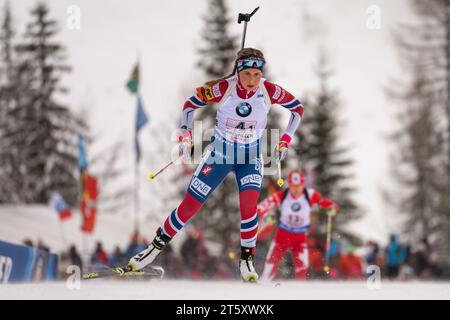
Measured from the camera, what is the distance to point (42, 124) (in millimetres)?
38250

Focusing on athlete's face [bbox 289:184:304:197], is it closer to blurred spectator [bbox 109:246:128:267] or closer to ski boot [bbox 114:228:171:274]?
Result: ski boot [bbox 114:228:171:274]

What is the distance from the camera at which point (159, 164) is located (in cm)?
4350

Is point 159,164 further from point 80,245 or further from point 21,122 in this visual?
point 80,245

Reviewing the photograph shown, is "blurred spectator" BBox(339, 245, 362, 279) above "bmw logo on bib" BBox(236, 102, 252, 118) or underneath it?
underneath

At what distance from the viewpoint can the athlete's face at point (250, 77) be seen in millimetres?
7695

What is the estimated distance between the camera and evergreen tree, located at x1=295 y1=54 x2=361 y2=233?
35.0m

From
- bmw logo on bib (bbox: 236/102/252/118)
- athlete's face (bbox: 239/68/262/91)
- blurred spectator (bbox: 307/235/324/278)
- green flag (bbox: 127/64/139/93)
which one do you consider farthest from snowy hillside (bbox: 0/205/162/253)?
athlete's face (bbox: 239/68/262/91)

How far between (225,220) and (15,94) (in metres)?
14.2

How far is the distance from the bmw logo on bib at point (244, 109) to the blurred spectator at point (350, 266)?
38.0ft

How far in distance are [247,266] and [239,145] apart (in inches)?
55.6

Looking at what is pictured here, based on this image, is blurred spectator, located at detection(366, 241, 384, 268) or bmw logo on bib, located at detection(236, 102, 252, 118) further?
blurred spectator, located at detection(366, 241, 384, 268)

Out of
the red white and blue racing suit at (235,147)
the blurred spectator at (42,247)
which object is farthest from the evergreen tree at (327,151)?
the red white and blue racing suit at (235,147)

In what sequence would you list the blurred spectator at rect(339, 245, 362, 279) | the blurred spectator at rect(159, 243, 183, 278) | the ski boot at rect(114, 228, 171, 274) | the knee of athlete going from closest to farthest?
the knee of athlete < the ski boot at rect(114, 228, 171, 274) < the blurred spectator at rect(339, 245, 362, 279) < the blurred spectator at rect(159, 243, 183, 278)

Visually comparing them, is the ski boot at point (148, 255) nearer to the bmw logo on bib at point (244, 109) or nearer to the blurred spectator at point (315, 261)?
the bmw logo on bib at point (244, 109)
